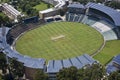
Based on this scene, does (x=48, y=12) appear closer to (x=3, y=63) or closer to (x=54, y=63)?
(x=54, y=63)

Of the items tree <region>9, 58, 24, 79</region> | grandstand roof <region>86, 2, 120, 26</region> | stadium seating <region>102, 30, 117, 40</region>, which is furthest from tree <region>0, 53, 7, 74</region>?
grandstand roof <region>86, 2, 120, 26</region>

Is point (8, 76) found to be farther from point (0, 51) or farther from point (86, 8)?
point (86, 8)

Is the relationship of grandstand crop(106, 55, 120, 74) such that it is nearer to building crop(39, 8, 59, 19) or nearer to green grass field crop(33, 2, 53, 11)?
building crop(39, 8, 59, 19)

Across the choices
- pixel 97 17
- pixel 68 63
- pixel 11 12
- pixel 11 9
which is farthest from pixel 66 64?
pixel 11 9

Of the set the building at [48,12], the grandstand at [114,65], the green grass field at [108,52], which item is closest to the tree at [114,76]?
the grandstand at [114,65]

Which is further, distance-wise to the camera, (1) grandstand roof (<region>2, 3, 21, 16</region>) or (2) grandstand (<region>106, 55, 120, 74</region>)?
(1) grandstand roof (<region>2, 3, 21, 16</region>)

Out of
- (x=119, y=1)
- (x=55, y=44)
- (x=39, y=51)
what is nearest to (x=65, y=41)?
(x=55, y=44)

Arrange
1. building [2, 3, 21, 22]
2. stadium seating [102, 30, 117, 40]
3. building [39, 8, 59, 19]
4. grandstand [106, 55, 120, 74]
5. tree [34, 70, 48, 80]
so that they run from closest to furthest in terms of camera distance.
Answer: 1. tree [34, 70, 48, 80]
2. grandstand [106, 55, 120, 74]
3. stadium seating [102, 30, 117, 40]
4. building [2, 3, 21, 22]
5. building [39, 8, 59, 19]
